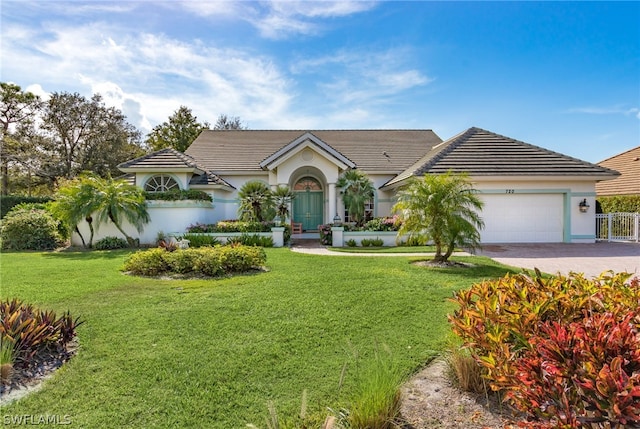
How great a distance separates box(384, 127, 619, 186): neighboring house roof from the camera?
57.0 feet

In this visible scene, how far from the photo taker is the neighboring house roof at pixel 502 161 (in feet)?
57.0

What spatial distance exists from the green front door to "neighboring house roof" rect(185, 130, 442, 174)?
342 centimetres

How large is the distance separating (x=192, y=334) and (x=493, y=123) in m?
23.8

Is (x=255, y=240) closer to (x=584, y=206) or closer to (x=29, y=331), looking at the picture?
(x=29, y=331)

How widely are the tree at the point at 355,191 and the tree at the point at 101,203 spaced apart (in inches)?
422

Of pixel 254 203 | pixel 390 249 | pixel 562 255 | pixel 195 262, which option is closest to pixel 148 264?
pixel 195 262

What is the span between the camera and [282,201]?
19.0m

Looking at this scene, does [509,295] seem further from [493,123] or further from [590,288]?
[493,123]

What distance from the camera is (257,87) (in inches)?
636

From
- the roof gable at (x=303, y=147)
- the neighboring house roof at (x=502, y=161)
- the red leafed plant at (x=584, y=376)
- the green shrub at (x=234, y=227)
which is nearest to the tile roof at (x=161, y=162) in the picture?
the green shrub at (x=234, y=227)

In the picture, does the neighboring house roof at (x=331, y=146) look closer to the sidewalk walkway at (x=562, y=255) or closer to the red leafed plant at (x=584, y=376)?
the sidewalk walkway at (x=562, y=255)

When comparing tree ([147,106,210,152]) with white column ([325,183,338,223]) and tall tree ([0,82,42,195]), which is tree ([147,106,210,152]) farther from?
white column ([325,183,338,223])

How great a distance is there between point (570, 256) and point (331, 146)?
15889 millimetres

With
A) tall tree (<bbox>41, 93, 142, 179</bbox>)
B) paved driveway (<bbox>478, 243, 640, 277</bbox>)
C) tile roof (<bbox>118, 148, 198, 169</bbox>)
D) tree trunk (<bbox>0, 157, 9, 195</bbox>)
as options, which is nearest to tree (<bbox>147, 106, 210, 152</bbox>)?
tall tree (<bbox>41, 93, 142, 179</bbox>)
